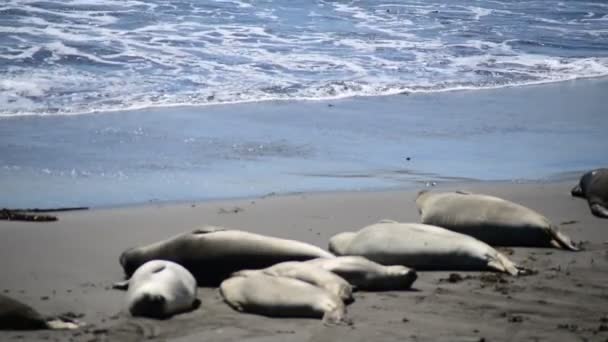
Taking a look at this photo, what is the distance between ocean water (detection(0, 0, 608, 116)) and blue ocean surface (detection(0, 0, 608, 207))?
0.04 meters

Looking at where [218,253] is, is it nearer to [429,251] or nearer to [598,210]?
[429,251]

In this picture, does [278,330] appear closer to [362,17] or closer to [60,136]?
[60,136]

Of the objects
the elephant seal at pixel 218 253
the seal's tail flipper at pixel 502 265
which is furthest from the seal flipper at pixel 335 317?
the seal's tail flipper at pixel 502 265

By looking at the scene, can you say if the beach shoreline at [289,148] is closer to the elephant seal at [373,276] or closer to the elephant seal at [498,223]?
the elephant seal at [498,223]

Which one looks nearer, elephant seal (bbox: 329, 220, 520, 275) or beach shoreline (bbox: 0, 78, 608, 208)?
elephant seal (bbox: 329, 220, 520, 275)

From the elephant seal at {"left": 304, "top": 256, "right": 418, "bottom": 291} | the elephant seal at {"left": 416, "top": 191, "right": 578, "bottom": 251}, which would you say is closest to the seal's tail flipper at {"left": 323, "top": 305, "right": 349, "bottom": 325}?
the elephant seal at {"left": 304, "top": 256, "right": 418, "bottom": 291}

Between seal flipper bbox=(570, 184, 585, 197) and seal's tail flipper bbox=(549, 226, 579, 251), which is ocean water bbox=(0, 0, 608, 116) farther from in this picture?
seal's tail flipper bbox=(549, 226, 579, 251)

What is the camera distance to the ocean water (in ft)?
42.4

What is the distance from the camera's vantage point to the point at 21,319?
5.14m

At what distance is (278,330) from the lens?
5.16 meters

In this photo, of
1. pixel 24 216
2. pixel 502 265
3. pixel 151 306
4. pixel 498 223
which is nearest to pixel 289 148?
pixel 24 216

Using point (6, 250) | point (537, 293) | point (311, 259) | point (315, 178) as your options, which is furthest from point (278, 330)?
point (315, 178)

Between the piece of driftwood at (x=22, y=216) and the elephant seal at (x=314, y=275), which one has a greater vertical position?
the elephant seal at (x=314, y=275)

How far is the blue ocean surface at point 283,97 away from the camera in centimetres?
930
